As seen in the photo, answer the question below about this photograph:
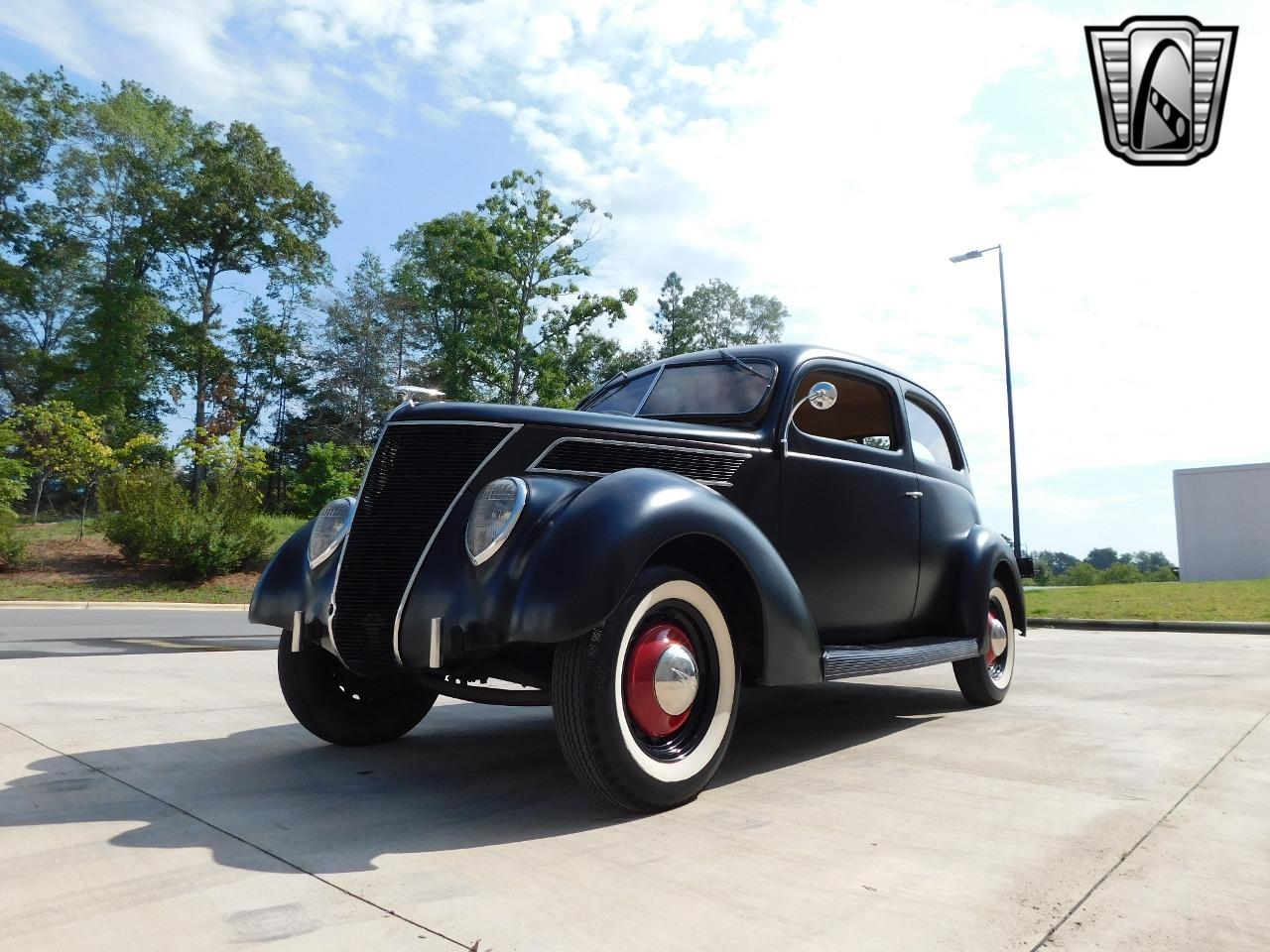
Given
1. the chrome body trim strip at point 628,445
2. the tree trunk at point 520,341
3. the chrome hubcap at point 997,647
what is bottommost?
the chrome hubcap at point 997,647

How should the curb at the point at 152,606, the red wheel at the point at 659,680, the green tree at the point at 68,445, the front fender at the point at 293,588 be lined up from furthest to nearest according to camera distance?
the green tree at the point at 68,445 < the curb at the point at 152,606 < the front fender at the point at 293,588 < the red wheel at the point at 659,680

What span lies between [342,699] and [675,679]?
171 cm

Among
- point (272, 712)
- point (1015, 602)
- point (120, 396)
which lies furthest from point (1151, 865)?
point (120, 396)

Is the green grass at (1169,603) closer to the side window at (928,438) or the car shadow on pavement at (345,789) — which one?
the side window at (928,438)

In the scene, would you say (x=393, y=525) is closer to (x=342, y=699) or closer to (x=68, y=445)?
(x=342, y=699)

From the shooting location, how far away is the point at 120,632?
34.1ft

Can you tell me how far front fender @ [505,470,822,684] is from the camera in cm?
268

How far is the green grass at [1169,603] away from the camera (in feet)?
43.0

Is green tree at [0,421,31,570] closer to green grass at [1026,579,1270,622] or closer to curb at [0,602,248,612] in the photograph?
curb at [0,602,248,612]

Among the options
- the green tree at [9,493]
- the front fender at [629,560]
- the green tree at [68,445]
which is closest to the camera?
the front fender at [629,560]

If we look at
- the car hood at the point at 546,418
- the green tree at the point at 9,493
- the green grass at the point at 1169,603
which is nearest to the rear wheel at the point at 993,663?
the car hood at the point at 546,418

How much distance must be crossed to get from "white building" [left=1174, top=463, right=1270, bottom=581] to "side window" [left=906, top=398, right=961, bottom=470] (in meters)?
27.1

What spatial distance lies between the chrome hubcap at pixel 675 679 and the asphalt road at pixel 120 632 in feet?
22.1

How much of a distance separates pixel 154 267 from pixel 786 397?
39.2 meters
